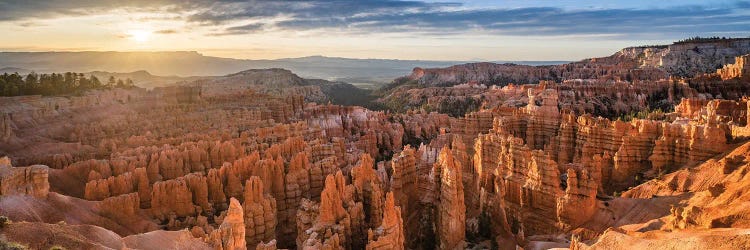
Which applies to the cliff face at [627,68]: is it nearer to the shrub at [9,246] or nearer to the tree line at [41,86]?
the tree line at [41,86]

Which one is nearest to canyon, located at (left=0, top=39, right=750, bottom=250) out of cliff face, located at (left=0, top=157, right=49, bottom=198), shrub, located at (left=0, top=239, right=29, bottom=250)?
cliff face, located at (left=0, top=157, right=49, bottom=198)

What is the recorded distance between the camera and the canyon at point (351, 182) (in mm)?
19484

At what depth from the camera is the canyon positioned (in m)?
19.5

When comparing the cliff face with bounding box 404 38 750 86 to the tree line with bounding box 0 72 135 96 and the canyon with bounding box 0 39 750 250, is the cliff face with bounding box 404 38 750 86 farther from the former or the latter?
the tree line with bounding box 0 72 135 96

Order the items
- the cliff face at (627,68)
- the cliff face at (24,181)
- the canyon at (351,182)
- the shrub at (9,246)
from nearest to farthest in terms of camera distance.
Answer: the shrub at (9,246) → the cliff face at (24,181) → the canyon at (351,182) → the cliff face at (627,68)

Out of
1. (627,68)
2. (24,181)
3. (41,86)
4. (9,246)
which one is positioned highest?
(627,68)

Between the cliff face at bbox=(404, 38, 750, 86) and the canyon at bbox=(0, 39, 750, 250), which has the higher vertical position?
the cliff face at bbox=(404, 38, 750, 86)

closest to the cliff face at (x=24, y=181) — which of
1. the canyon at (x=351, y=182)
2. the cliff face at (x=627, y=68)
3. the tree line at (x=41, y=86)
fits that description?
the canyon at (x=351, y=182)

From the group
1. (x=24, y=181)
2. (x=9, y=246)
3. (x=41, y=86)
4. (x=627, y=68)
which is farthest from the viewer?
(x=627, y=68)

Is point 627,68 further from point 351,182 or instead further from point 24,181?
point 24,181

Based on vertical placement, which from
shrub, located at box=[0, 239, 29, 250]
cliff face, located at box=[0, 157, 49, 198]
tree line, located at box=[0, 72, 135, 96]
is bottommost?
cliff face, located at box=[0, 157, 49, 198]

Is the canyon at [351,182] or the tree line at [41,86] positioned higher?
the tree line at [41,86]

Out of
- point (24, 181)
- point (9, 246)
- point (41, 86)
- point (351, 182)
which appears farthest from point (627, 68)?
point (9, 246)

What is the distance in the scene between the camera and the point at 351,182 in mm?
30922
